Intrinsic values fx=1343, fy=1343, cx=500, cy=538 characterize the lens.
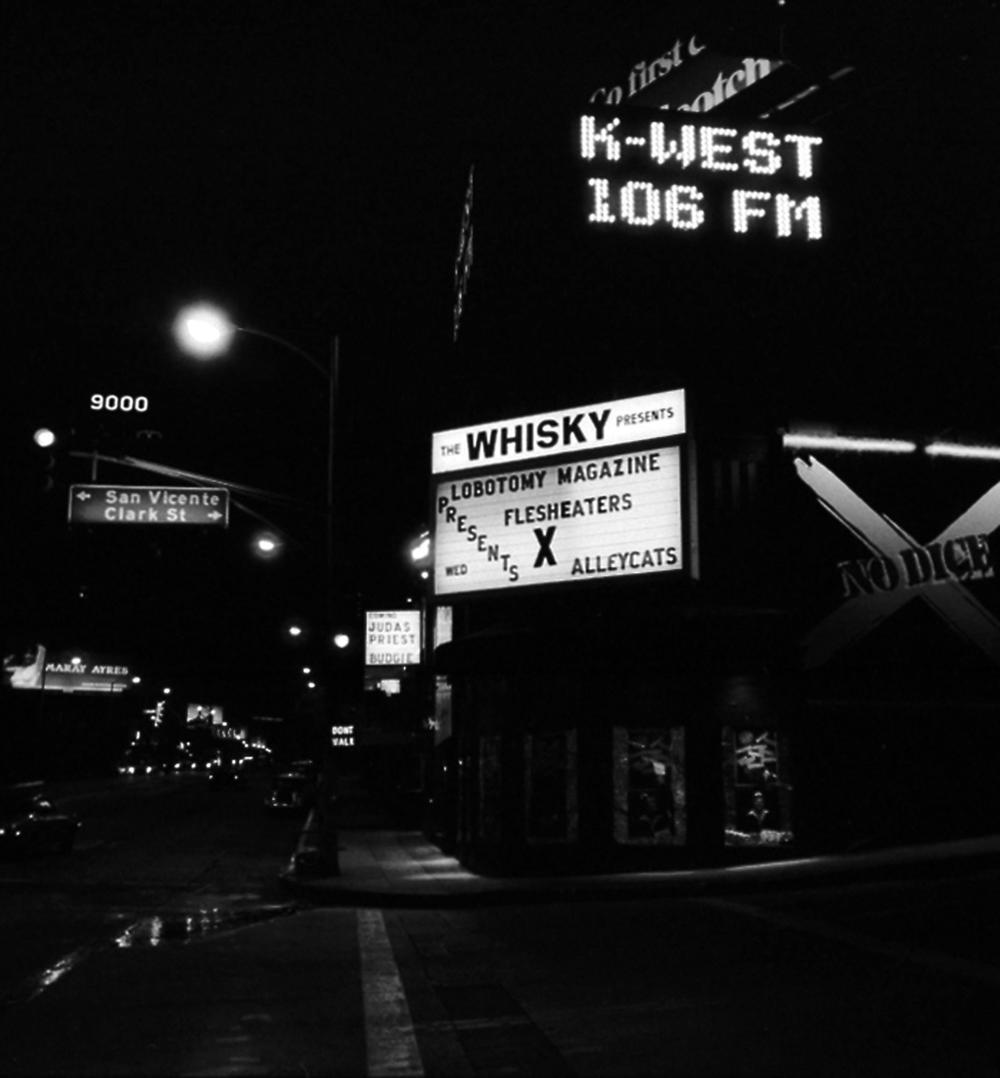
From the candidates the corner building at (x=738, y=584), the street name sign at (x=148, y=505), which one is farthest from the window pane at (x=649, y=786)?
the street name sign at (x=148, y=505)

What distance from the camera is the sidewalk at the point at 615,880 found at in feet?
64.5

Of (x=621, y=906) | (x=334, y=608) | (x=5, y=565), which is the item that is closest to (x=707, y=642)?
(x=621, y=906)

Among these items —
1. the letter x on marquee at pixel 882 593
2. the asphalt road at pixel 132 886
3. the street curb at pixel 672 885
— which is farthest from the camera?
the letter x on marquee at pixel 882 593

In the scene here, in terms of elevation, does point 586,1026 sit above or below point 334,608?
below

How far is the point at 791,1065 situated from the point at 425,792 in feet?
92.9

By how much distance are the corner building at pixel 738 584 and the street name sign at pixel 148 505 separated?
4.12 metres

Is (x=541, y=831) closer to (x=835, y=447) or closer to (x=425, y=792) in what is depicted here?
(x=835, y=447)

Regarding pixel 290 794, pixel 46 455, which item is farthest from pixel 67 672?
pixel 46 455

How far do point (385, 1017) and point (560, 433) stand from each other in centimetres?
1370

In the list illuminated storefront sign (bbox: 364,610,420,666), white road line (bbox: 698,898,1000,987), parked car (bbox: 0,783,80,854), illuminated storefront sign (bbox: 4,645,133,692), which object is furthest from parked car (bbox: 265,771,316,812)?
illuminated storefront sign (bbox: 4,645,133,692)

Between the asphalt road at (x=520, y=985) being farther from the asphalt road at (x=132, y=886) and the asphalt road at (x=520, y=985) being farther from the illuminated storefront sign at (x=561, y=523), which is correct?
the illuminated storefront sign at (x=561, y=523)

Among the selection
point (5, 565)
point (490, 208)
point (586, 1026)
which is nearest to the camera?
point (586, 1026)

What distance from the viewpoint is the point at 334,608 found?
79.7 ft

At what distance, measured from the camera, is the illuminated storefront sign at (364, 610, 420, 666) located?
128 ft
